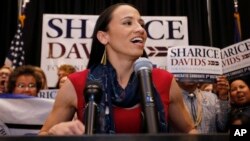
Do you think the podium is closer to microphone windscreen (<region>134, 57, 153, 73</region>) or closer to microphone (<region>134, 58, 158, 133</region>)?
microphone (<region>134, 58, 158, 133</region>)

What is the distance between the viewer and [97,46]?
1.75 m

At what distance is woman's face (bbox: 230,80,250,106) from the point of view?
3.04 meters

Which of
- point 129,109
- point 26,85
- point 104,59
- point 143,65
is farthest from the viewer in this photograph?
point 26,85

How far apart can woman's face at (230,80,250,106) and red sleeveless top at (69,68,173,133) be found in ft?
5.46

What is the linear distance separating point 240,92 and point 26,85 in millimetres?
1660

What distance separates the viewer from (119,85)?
1.53 metres

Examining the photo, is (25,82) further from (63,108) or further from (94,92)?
(94,92)

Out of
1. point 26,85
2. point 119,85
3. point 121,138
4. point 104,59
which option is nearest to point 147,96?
point 121,138

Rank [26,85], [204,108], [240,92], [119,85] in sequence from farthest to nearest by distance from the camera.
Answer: [240,92]
[204,108]
[26,85]
[119,85]

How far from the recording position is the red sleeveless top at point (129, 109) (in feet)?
4.57

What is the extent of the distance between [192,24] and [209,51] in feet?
8.79

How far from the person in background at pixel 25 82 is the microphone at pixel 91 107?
1.56m

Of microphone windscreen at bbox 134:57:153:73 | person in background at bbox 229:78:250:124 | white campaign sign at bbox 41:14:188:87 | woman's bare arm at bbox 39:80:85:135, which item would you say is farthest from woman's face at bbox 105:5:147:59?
white campaign sign at bbox 41:14:188:87

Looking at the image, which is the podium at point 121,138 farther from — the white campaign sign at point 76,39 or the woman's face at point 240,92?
the white campaign sign at point 76,39
